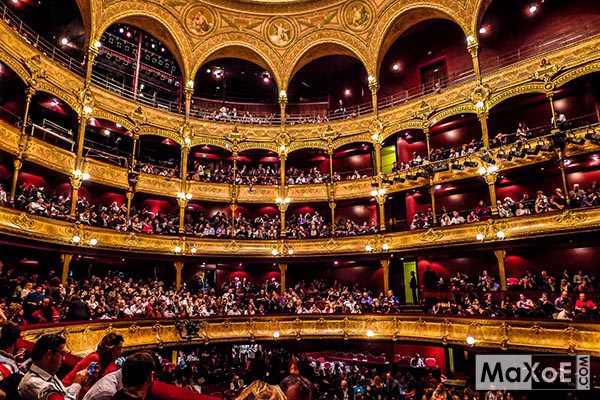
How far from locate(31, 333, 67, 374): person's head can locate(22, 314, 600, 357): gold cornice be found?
25.8 ft

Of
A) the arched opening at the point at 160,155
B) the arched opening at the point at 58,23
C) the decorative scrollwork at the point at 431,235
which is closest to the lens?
the decorative scrollwork at the point at 431,235

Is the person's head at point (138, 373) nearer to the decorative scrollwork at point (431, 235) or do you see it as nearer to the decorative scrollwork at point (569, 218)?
the decorative scrollwork at point (569, 218)

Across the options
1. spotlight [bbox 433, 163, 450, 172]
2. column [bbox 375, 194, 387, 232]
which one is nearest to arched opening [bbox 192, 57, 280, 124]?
column [bbox 375, 194, 387, 232]

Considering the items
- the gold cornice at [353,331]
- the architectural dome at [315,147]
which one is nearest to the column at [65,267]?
the architectural dome at [315,147]

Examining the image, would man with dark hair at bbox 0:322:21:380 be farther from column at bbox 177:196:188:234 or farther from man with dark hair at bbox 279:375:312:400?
column at bbox 177:196:188:234

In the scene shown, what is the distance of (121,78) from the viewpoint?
24188 mm

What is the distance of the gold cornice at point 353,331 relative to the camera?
11.9 metres

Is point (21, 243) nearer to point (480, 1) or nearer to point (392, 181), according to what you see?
point (392, 181)

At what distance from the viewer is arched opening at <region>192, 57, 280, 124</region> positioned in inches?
1026

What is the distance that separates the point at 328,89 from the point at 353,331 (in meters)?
17.1

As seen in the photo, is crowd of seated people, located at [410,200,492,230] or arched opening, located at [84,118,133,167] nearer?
crowd of seated people, located at [410,200,492,230]

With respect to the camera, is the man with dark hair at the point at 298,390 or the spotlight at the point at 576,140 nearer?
the man with dark hair at the point at 298,390

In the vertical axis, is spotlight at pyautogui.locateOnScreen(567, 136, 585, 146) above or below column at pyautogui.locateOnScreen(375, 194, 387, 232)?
above

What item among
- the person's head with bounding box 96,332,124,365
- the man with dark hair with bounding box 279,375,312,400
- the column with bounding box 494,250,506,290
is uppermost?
the column with bounding box 494,250,506,290
